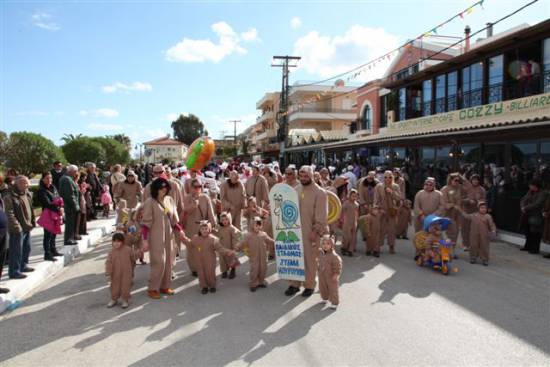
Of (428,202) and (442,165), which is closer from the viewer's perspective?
(428,202)

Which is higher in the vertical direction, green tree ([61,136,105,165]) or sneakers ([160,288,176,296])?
green tree ([61,136,105,165])

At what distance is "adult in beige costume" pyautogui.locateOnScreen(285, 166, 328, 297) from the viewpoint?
583 cm

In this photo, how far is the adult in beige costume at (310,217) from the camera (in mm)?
5828

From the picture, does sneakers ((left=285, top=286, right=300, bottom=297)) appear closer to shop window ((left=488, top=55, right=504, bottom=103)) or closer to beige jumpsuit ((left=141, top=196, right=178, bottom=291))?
beige jumpsuit ((left=141, top=196, right=178, bottom=291))

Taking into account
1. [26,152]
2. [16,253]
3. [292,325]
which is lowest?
[292,325]

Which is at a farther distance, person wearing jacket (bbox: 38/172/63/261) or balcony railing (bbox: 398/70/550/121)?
balcony railing (bbox: 398/70/550/121)

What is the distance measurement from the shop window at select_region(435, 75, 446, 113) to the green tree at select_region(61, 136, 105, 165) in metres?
38.2

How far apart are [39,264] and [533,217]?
9.45 meters

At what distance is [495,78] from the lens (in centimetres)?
1517

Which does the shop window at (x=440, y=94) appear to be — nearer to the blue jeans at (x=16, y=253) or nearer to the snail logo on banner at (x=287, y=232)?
the snail logo on banner at (x=287, y=232)

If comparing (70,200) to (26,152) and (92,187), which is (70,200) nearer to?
(92,187)

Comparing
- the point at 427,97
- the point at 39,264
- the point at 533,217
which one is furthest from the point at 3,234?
the point at 427,97

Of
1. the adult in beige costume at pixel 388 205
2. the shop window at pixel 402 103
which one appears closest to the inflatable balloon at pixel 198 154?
the adult in beige costume at pixel 388 205

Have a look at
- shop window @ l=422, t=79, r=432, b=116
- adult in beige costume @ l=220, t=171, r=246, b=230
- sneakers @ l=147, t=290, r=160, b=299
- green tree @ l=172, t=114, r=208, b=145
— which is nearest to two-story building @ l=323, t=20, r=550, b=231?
shop window @ l=422, t=79, r=432, b=116
